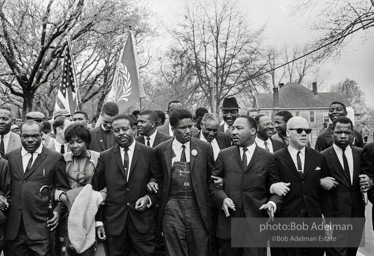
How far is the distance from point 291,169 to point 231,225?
1.03m

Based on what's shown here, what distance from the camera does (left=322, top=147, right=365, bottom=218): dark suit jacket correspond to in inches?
227

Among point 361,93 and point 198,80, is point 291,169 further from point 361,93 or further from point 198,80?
point 361,93

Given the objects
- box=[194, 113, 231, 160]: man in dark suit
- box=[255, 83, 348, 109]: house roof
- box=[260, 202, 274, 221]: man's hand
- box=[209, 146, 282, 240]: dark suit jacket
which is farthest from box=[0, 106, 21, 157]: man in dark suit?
box=[255, 83, 348, 109]: house roof

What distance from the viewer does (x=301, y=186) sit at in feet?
18.2

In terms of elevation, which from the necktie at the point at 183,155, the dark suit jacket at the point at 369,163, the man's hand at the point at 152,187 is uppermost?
the necktie at the point at 183,155

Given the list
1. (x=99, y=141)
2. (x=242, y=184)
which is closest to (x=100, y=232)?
(x=242, y=184)

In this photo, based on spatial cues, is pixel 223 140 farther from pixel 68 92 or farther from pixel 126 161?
pixel 68 92

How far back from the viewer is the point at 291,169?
5582mm

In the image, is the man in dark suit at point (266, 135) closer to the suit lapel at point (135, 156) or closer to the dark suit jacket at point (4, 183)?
the suit lapel at point (135, 156)

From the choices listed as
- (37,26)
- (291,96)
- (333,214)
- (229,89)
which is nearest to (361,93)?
(291,96)

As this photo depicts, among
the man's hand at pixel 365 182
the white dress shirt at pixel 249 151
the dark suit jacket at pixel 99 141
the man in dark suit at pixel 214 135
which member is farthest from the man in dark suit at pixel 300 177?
the dark suit jacket at pixel 99 141

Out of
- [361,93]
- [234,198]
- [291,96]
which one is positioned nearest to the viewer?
[234,198]

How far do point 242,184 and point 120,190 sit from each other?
1520 millimetres

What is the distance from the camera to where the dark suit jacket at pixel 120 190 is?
5.54 metres
